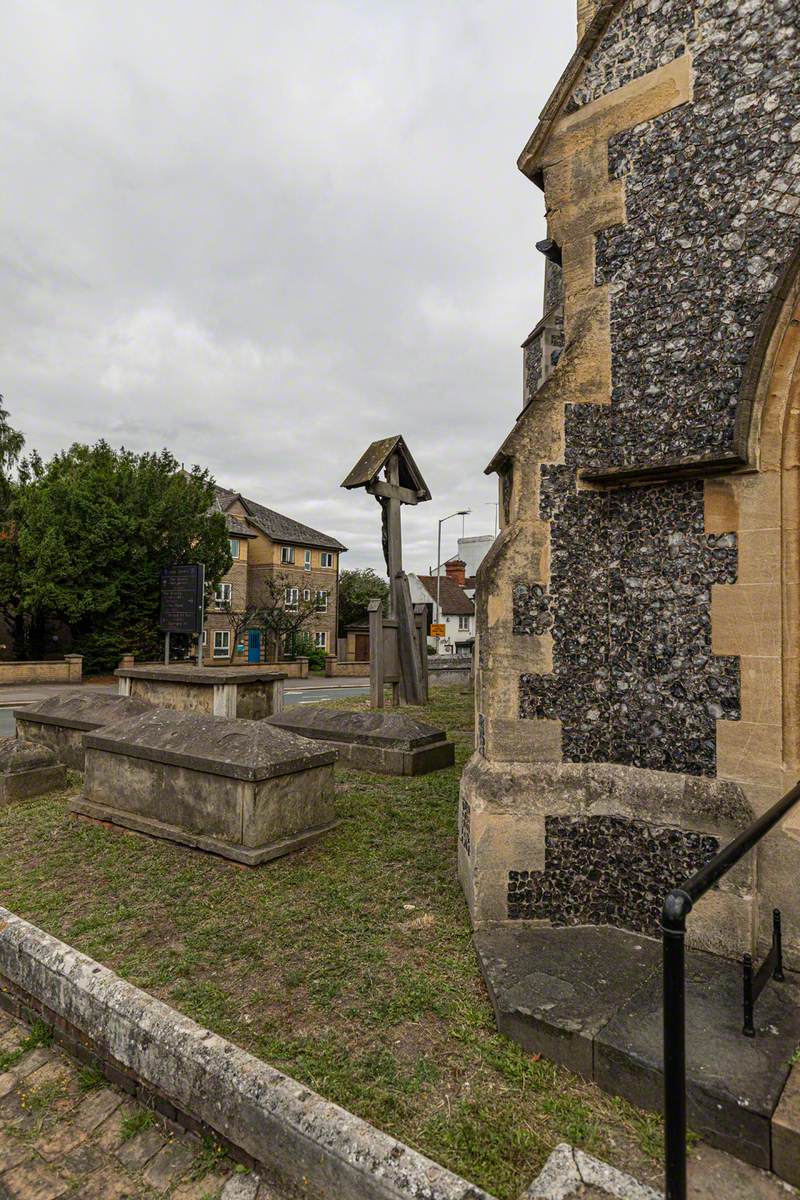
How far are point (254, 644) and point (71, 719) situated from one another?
31710mm

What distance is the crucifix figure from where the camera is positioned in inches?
506

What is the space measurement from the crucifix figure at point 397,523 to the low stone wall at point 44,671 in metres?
17.4

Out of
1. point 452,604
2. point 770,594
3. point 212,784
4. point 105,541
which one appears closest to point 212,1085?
point 212,784

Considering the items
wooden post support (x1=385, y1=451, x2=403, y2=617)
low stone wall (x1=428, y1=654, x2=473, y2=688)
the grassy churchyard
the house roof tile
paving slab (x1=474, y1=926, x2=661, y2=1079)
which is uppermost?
the house roof tile

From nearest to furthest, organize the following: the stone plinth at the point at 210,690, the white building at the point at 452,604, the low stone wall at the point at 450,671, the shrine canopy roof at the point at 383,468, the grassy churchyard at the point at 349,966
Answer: the grassy churchyard at the point at 349,966, the stone plinth at the point at 210,690, the shrine canopy roof at the point at 383,468, the low stone wall at the point at 450,671, the white building at the point at 452,604

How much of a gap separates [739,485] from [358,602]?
1834 inches

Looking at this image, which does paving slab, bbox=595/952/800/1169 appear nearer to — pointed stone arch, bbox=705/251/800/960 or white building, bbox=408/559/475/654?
pointed stone arch, bbox=705/251/800/960

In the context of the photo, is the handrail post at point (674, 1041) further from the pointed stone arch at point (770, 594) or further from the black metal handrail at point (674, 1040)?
the pointed stone arch at point (770, 594)

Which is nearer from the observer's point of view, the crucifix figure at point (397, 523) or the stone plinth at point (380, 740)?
the stone plinth at point (380, 740)

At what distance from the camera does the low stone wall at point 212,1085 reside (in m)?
2.08

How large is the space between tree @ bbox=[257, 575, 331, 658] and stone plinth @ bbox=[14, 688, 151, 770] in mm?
26915

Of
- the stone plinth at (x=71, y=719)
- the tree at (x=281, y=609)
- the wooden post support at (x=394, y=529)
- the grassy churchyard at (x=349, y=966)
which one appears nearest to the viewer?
the grassy churchyard at (x=349, y=966)

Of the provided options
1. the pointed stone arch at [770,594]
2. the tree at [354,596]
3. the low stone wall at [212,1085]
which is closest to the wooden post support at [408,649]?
the pointed stone arch at [770,594]

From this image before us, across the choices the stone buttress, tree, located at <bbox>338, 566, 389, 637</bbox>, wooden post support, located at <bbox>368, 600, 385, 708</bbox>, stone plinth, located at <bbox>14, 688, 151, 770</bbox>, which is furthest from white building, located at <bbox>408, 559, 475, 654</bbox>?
the stone buttress
